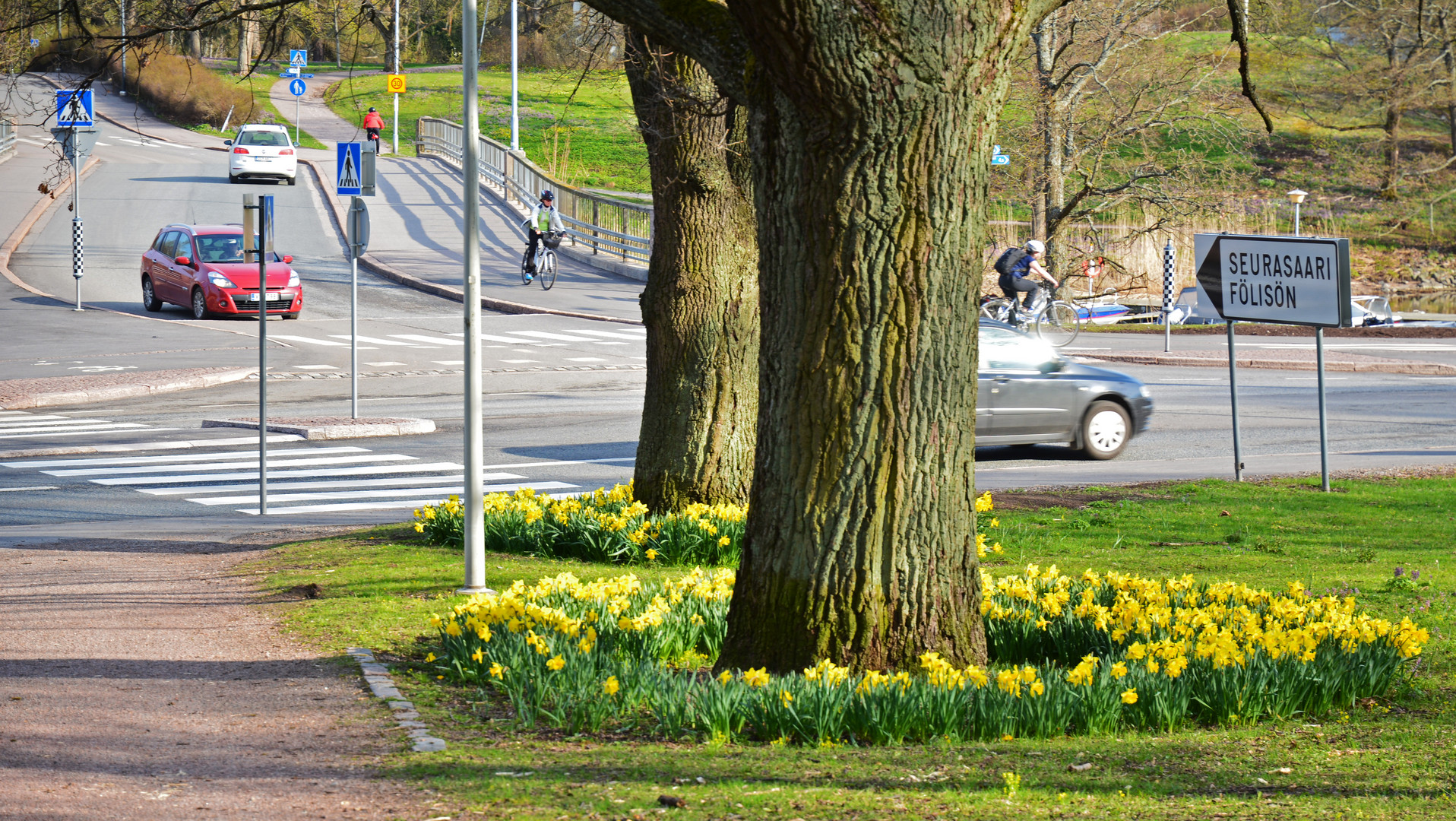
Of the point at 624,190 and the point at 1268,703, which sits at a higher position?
the point at 624,190

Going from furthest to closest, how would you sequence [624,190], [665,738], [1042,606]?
[624,190] < [1042,606] < [665,738]

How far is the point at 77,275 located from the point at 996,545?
26.3 metres

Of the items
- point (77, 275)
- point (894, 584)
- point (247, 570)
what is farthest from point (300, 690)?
point (77, 275)

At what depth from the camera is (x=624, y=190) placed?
6003 centimetres

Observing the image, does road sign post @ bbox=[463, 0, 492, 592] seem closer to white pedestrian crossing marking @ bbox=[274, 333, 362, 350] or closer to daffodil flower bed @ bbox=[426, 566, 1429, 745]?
daffodil flower bed @ bbox=[426, 566, 1429, 745]

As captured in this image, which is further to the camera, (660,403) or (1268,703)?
(660,403)

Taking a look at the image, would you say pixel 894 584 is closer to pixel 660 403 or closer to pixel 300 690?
pixel 300 690

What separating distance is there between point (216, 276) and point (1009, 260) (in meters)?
16.0

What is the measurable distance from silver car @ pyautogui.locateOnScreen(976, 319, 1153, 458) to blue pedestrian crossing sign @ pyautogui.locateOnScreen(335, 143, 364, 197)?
26.6 ft

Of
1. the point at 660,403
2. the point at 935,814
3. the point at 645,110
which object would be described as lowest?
the point at 935,814

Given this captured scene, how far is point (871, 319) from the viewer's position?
5.76 metres

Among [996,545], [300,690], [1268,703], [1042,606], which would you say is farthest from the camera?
[996,545]

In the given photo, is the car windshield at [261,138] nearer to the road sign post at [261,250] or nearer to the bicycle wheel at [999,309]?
the bicycle wheel at [999,309]

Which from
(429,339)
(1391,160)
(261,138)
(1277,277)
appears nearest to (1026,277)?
(429,339)
